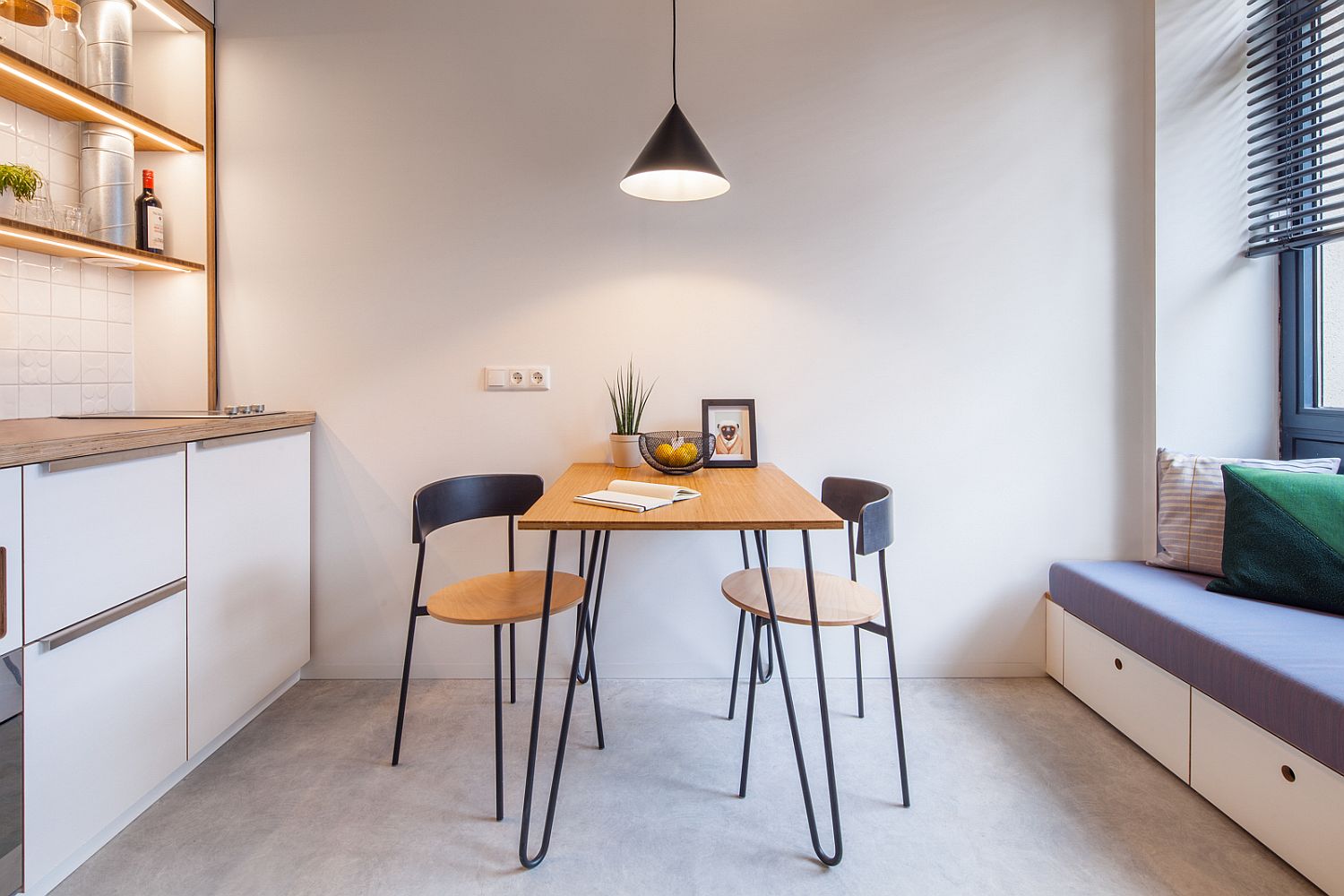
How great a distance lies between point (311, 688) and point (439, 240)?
1.70m

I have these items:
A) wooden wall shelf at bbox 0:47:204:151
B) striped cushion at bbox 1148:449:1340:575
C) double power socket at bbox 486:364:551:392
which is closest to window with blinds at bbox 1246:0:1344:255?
striped cushion at bbox 1148:449:1340:575

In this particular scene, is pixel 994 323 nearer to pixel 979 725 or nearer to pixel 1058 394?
pixel 1058 394

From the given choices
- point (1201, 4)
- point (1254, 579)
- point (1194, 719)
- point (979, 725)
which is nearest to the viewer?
point (1194, 719)

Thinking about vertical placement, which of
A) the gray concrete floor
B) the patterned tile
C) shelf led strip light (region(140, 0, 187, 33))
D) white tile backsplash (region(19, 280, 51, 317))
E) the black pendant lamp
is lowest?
the gray concrete floor

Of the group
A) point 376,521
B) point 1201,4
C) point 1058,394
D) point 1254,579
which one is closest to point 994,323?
point 1058,394

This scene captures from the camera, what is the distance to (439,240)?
2383mm

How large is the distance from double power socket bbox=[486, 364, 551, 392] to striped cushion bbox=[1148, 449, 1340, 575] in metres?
2.17

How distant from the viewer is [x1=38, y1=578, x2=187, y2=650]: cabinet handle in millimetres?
1367

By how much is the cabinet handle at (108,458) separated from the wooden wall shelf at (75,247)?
70 centimetres

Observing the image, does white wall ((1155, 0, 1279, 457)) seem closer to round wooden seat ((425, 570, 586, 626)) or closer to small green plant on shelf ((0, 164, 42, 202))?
round wooden seat ((425, 570, 586, 626))

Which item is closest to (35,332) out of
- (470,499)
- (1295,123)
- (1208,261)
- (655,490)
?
(470,499)

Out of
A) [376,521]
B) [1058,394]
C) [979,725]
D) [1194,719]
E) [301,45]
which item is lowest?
[979,725]

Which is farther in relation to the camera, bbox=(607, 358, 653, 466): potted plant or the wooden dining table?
bbox=(607, 358, 653, 466): potted plant

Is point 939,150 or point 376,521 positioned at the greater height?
point 939,150
